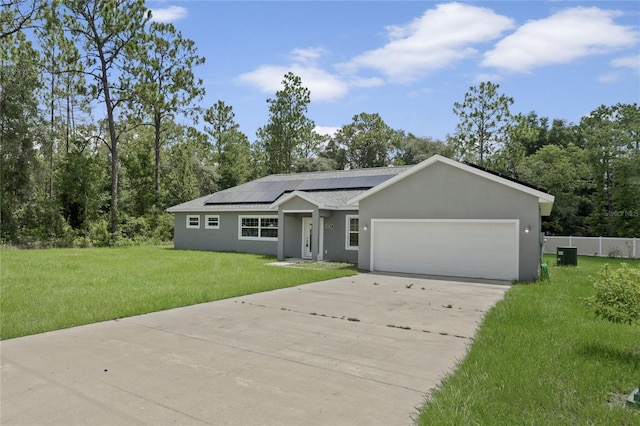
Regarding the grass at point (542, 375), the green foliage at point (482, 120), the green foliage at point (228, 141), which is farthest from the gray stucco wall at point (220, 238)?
the green foliage at point (482, 120)

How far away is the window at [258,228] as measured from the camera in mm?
20578

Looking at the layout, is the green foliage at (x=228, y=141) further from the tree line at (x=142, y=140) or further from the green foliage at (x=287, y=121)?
the green foliage at (x=287, y=121)

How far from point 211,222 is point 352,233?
904 centimetres

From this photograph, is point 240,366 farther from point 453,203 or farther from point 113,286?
point 453,203

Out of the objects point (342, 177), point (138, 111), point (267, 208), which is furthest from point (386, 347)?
point (138, 111)

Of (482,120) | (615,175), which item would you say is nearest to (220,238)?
(482,120)

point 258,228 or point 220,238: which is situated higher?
point 258,228

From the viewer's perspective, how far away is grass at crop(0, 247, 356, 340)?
24.0ft

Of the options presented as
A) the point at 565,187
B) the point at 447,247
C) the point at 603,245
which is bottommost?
the point at 603,245

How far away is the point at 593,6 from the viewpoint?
8.59 metres

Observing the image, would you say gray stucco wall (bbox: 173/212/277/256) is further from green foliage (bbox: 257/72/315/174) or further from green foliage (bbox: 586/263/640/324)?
green foliage (bbox: 257/72/315/174)

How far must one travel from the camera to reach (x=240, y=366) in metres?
4.93

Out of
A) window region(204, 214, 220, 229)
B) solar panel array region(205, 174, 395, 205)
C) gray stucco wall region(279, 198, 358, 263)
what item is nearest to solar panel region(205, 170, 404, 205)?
solar panel array region(205, 174, 395, 205)

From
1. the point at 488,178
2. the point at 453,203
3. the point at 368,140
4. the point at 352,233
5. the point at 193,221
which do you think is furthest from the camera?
the point at 368,140
